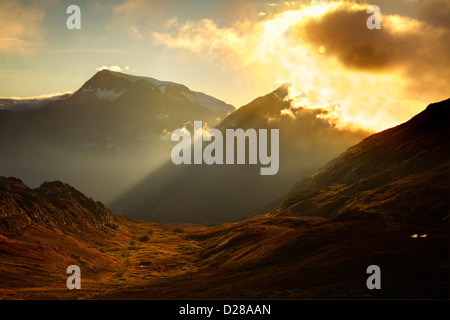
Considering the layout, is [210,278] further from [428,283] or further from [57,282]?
[428,283]

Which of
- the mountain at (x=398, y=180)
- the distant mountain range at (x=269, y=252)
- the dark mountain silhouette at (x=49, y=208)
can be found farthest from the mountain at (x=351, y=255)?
the dark mountain silhouette at (x=49, y=208)

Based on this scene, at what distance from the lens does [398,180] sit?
122188 mm

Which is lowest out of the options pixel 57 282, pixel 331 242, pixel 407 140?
pixel 57 282

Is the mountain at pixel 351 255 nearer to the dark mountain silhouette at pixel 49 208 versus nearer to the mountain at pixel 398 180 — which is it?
the mountain at pixel 398 180

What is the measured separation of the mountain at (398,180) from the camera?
82938 millimetres

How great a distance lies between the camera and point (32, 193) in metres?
108

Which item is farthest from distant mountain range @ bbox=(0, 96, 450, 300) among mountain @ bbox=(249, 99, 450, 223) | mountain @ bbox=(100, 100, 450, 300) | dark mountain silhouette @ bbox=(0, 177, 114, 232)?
mountain @ bbox=(249, 99, 450, 223)

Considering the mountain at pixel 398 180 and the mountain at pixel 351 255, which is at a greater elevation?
the mountain at pixel 398 180

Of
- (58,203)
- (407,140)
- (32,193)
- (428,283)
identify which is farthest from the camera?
(407,140)

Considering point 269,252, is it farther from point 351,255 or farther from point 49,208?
point 49,208

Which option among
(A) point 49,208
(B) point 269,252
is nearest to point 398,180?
(B) point 269,252

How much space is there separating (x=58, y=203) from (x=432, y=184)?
11709cm
